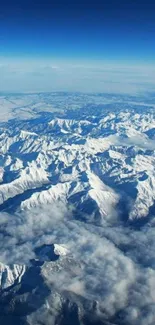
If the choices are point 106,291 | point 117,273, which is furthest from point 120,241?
point 106,291

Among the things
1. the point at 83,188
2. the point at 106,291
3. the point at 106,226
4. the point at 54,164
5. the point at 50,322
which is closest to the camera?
the point at 50,322

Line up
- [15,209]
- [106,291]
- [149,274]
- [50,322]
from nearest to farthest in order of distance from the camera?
[50,322]
[106,291]
[149,274]
[15,209]

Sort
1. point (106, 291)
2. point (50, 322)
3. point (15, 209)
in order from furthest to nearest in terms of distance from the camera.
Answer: point (15, 209)
point (106, 291)
point (50, 322)

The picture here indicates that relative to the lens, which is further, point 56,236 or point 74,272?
point 56,236

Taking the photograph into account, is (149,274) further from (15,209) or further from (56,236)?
(15,209)

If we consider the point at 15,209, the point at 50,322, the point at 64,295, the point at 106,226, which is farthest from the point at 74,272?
the point at 15,209

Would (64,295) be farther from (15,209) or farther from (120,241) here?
(15,209)

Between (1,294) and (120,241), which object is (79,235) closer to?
(120,241)

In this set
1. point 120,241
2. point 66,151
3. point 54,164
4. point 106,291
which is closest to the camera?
point 106,291

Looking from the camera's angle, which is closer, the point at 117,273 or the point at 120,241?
the point at 117,273
